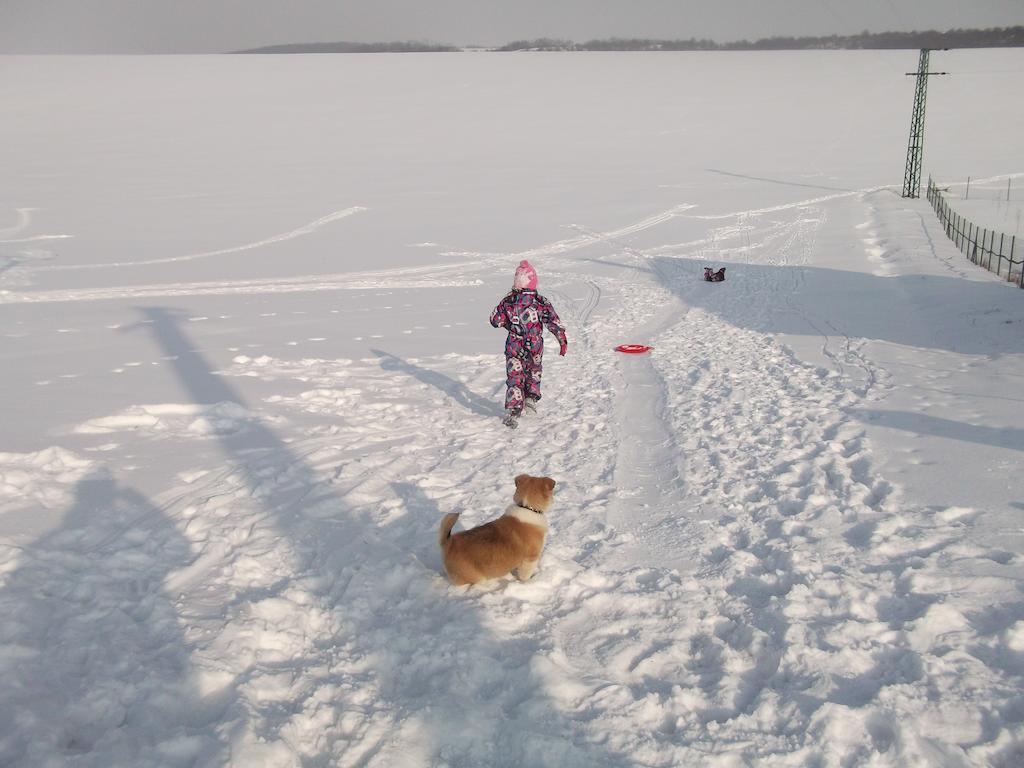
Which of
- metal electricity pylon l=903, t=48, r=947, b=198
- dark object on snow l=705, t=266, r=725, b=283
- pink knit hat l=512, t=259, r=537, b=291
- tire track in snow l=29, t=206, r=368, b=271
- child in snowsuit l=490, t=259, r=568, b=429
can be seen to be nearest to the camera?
pink knit hat l=512, t=259, r=537, b=291

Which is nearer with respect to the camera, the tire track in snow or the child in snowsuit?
the child in snowsuit

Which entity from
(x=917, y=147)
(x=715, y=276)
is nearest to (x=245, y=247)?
(x=715, y=276)

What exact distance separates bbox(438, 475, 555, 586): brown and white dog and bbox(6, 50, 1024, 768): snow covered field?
6.2 inches

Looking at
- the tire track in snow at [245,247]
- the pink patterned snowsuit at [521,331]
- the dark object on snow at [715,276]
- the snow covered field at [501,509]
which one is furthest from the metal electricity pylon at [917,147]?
the pink patterned snowsuit at [521,331]

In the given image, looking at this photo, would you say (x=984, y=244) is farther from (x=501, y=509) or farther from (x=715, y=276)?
(x=501, y=509)

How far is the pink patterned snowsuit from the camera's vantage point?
7.85m

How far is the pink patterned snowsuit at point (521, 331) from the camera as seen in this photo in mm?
7848

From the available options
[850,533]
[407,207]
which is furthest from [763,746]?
[407,207]

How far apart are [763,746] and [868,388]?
575cm

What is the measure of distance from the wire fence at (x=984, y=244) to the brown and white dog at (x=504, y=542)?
448 inches

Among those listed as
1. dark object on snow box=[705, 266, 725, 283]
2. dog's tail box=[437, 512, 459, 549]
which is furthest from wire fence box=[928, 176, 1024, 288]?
dog's tail box=[437, 512, 459, 549]

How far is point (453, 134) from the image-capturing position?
50.5m

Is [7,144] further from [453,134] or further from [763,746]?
[763,746]

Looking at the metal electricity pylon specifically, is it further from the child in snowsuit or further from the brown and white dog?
the brown and white dog
